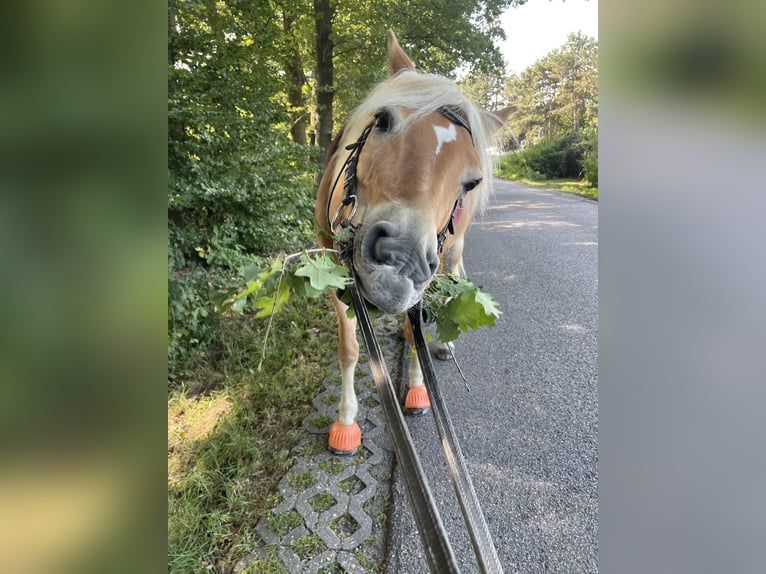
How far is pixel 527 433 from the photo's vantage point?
105 inches

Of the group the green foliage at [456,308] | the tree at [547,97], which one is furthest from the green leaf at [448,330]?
the tree at [547,97]

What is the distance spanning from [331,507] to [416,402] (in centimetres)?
106

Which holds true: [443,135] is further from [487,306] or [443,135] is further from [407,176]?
[487,306]

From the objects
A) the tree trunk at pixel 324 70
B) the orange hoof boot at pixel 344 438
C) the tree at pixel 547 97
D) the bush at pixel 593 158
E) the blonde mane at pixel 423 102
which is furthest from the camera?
the tree at pixel 547 97

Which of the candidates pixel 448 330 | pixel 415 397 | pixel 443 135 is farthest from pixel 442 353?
pixel 443 135

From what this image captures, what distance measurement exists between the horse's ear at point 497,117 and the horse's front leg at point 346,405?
1318 millimetres

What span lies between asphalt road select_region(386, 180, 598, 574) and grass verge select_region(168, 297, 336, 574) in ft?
2.45

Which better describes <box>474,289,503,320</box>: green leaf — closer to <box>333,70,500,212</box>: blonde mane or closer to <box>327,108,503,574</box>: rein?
<box>327,108,503,574</box>: rein

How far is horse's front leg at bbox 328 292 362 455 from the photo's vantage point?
2.37 m

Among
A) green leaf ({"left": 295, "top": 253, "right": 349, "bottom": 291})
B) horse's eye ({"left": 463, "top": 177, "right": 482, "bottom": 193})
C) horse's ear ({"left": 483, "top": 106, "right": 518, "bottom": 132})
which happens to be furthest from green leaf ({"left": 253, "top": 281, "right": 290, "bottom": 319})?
horse's ear ({"left": 483, "top": 106, "right": 518, "bottom": 132})

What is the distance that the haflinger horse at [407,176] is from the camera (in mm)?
1282

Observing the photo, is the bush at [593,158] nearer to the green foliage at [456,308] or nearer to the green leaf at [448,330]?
the green foliage at [456,308]

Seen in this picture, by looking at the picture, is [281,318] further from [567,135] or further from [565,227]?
[567,135]
